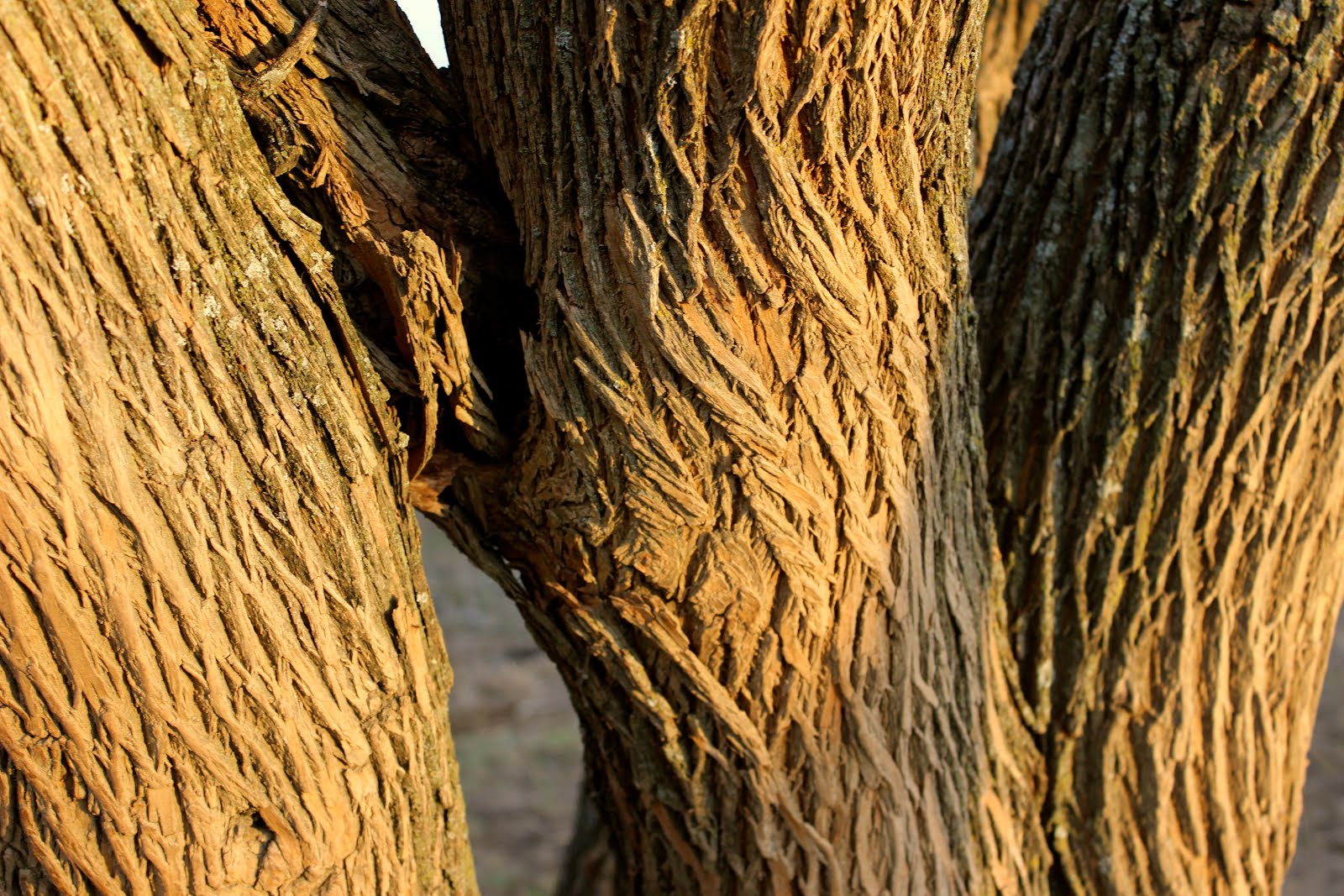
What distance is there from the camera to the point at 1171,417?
173cm

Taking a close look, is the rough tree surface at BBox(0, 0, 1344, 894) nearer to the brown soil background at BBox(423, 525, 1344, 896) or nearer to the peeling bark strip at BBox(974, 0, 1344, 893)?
the peeling bark strip at BBox(974, 0, 1344, 893)

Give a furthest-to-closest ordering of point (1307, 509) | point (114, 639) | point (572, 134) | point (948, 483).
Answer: point (1307, 509) → point (948, 483) → point (572, 134) → point (114, 639)

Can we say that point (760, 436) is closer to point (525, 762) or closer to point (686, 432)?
point (686, 432)

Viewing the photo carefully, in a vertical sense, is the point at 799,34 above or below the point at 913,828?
above

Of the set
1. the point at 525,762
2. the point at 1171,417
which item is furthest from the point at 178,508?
the point at 525,762

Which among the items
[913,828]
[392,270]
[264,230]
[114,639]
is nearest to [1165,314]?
[913,828]

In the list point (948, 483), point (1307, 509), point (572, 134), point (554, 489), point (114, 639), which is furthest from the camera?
point (1307, 509)

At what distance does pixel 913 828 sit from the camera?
1717 millimetres

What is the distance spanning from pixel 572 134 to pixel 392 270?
0.95ft

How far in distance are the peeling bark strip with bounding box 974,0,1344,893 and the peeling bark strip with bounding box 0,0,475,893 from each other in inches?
41.5

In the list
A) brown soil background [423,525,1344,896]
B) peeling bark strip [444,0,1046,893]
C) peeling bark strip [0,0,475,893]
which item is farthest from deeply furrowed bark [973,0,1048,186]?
brown soil background [423,525,1344,896]

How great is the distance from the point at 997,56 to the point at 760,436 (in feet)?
5.50

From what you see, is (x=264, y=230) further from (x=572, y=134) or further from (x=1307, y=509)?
(x=1307, y=509)

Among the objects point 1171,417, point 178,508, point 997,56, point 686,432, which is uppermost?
point 997,56
